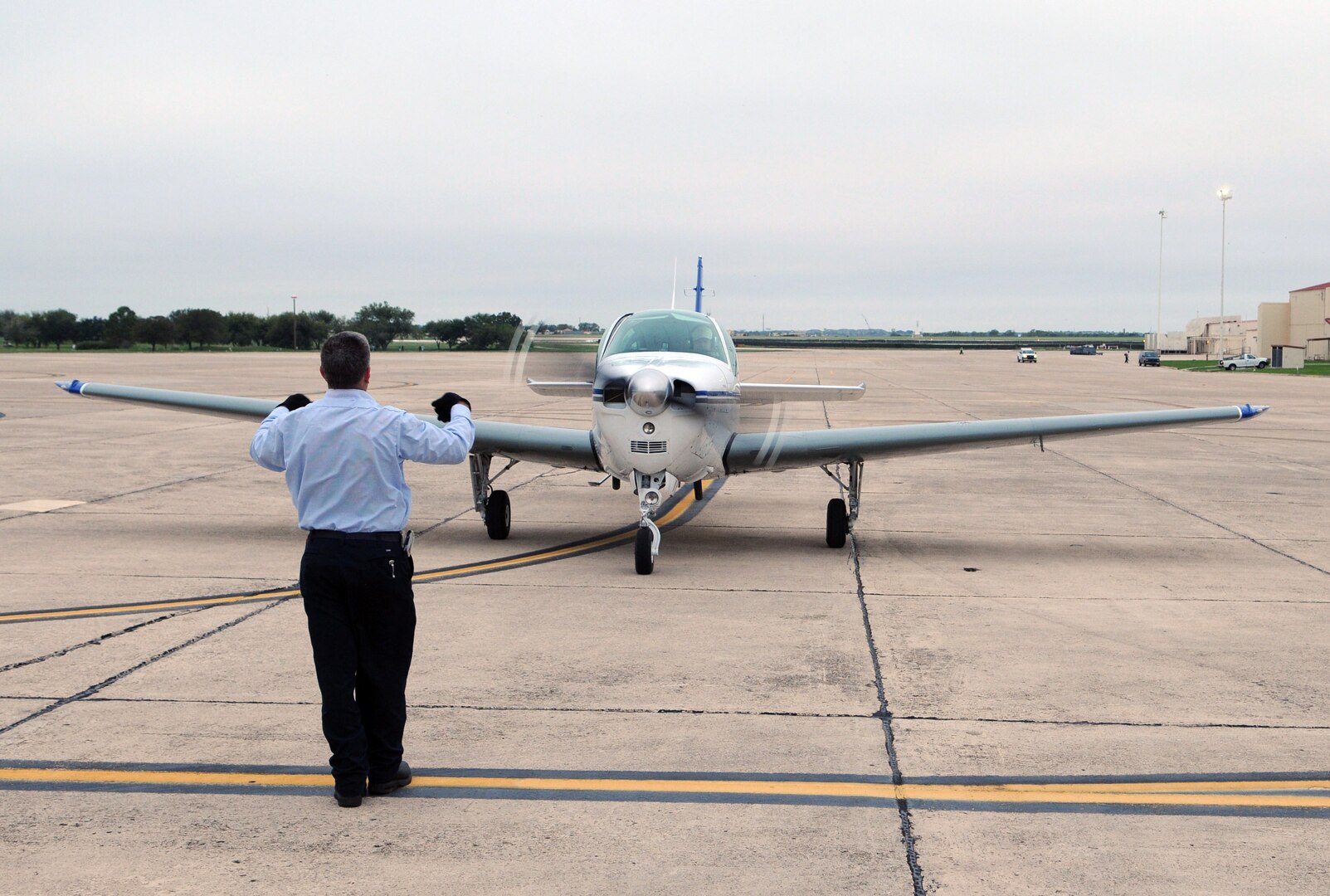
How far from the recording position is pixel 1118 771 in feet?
17.1

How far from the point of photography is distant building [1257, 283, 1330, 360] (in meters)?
87.1

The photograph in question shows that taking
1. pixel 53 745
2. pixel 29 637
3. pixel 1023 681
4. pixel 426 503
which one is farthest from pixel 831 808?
pixel 426 503

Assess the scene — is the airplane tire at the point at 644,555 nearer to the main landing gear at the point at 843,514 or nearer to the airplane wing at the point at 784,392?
the airplane wing at the point at 784,392

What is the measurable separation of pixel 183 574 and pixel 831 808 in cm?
679

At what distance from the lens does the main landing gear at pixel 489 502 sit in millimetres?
11508

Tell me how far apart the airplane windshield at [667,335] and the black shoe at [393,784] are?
6.11 meters

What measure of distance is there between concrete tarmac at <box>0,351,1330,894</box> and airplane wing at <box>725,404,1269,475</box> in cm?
95

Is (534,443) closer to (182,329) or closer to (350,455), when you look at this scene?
(350,455)

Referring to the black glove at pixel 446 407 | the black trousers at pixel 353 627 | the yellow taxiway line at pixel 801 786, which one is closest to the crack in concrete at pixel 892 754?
the yellow taxiway line at pixel 801 786

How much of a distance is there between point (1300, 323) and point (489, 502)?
95891mm

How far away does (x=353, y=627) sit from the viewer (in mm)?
4781

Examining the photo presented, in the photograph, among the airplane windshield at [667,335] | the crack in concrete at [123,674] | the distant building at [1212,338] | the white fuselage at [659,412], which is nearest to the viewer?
the crack in concrete at [123,674]

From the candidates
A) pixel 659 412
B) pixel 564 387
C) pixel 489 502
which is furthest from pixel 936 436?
pixel 489 502

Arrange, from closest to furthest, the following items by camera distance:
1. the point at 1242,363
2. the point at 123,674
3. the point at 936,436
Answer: the point at 123,674 < the point at 936,436 < the point at 1242,363
